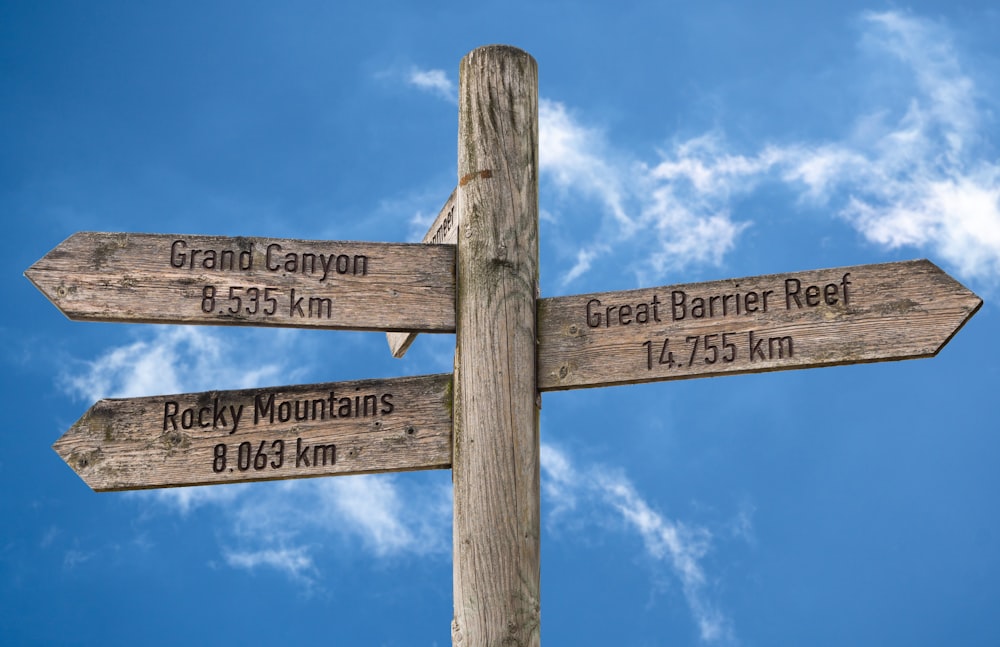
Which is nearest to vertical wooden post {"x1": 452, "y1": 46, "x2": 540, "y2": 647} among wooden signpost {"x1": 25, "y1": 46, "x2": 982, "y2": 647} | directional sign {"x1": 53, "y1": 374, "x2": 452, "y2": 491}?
wooden signpost {"x1": 25, "y1": 46, "x2": 982, "y2": 647}

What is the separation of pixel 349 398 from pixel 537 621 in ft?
3.12

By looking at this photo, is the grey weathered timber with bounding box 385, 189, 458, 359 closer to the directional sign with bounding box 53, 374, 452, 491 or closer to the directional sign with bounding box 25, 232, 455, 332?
the directional sign with bounding box 25, 232, 455, 332

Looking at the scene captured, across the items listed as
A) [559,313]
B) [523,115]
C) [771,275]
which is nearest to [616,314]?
[559,313]

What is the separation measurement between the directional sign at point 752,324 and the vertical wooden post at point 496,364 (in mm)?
149

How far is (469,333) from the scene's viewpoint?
384cm

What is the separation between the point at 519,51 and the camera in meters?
4.12

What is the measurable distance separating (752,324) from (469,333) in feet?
3.01

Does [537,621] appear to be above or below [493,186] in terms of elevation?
below

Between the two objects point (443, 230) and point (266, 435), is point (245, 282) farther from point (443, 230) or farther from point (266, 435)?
point (443, 230)

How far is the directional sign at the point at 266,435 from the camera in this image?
3.85 metres

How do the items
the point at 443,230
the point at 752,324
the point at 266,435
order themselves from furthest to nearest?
the point at 443,230 < the point at 266,435 < the point at 752,324

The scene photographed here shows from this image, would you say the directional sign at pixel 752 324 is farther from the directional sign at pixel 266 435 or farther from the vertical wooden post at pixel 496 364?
the directional sign at pixel 266 435

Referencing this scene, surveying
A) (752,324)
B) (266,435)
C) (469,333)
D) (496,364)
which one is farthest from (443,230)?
(752,324)

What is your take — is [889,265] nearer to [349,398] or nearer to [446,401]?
Answer: [446,401]
